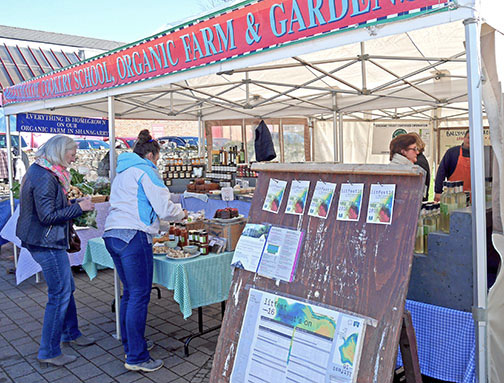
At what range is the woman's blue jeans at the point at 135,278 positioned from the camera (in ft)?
10.8

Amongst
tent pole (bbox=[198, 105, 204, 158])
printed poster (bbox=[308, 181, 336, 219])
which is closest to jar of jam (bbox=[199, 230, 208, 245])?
printed poster (bbox=[308, 181, 336, 219])

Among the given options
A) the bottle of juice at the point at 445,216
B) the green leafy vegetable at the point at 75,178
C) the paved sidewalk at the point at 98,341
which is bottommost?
the paved sidewalk at the point at 98,341

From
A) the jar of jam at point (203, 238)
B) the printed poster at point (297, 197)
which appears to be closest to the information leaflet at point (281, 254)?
the printed poster at point (297, 197)

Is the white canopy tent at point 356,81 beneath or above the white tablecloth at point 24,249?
above

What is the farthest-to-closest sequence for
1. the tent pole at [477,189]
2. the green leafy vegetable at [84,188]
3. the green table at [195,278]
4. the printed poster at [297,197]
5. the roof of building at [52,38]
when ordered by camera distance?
the roof of building at [52,38] → the green leafy vegetable at [84,188] → the green table at [195,278] → the printed poster at [297,197] → the tent pole at [477,189]

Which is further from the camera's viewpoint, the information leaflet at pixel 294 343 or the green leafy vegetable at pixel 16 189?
the green leafy vegetable at pixel 16 189

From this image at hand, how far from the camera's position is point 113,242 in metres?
3.30

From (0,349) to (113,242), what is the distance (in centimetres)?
175

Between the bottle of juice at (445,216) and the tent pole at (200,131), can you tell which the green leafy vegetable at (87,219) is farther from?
the tent pole at (200,131)

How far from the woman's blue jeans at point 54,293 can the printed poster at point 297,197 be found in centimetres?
207

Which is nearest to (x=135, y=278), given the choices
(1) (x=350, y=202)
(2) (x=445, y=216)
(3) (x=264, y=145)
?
(1) (x=350, y=202)

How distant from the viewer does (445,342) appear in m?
2.33

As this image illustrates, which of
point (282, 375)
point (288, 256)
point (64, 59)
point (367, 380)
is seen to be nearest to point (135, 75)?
point (288, 256)

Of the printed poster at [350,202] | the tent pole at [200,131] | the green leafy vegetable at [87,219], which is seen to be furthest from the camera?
the tent pole at [200,131]
